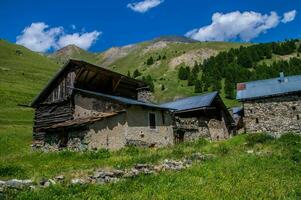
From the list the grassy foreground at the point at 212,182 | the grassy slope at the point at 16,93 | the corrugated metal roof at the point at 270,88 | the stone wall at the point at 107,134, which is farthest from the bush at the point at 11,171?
the corrugated metal roof at the point at 270,88

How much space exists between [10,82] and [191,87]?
48.5 meters

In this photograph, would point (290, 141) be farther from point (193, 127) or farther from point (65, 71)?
point (65, 71)

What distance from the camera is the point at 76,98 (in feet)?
123

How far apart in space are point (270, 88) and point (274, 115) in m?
3.54

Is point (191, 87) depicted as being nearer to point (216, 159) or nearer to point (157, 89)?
point (157, 89)

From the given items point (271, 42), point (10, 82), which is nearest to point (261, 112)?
point (10, 82)

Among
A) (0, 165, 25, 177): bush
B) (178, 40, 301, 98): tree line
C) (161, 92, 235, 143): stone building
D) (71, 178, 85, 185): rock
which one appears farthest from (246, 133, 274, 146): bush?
(178, 40, 301, 98): tree line

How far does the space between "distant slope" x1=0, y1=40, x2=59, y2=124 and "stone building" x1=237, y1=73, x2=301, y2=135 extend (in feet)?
121

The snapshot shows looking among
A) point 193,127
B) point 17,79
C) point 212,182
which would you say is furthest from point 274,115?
point 17,79

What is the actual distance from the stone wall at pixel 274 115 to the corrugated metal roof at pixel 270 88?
665 mm

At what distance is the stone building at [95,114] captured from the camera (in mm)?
32031

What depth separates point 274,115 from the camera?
41.0 m

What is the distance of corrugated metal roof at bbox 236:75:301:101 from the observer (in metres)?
41.1

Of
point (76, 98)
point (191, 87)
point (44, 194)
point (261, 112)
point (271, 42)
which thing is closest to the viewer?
point (44, 194)
